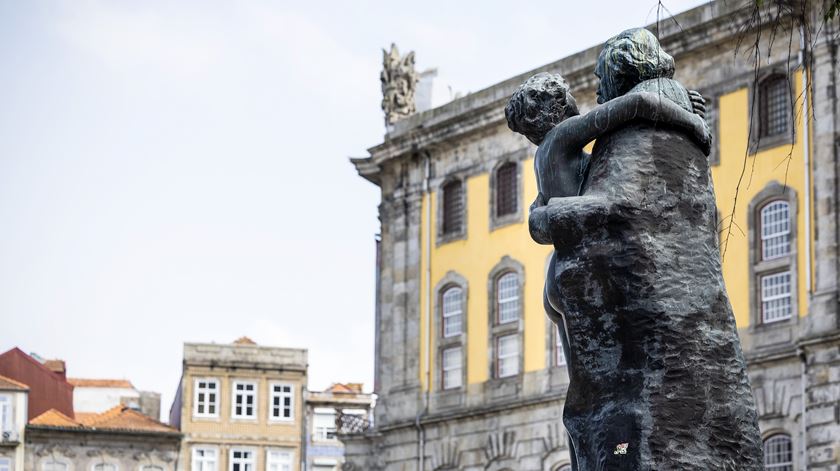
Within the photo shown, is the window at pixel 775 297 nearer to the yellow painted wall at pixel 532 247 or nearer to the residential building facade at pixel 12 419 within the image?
the yellow painted wall at pixel 532 247

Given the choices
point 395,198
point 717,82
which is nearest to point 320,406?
point 395,198

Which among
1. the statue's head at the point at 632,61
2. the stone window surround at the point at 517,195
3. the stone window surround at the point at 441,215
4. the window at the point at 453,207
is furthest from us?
the window at the point at 453,207

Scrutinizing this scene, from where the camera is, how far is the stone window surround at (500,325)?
43625mm

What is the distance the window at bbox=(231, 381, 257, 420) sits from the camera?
68438 millimetres

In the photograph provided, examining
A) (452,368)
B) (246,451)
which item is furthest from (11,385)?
(452,368)

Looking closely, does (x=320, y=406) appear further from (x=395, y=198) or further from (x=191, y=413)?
(x=395, y=198)

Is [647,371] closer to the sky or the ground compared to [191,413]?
closer to the ground

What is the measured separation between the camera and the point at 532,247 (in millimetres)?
43156

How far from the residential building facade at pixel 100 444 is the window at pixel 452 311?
23.5 meters

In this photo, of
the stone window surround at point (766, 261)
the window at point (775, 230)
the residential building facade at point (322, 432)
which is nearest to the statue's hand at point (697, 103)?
the stone window surround at point (766, 261)

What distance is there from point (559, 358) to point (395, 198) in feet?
25.7

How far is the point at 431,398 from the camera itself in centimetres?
4597

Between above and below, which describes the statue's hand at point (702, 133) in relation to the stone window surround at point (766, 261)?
below

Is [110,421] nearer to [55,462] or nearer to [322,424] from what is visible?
[55,462]
